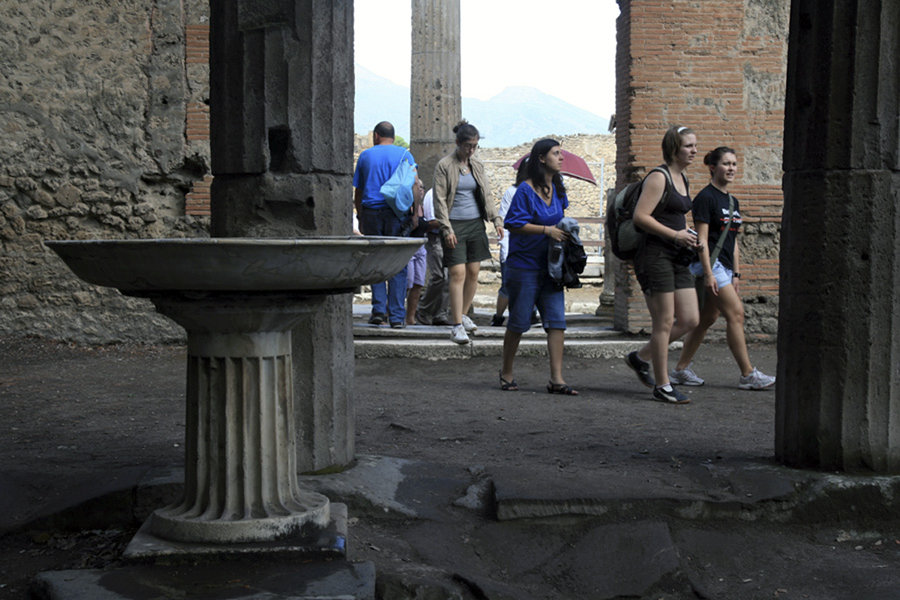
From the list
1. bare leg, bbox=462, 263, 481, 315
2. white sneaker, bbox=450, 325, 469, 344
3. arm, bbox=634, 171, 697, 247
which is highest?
arm, bbox=634, 171, 697, 247

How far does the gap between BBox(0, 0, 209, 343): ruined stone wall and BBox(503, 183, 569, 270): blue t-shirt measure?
376 centimetres

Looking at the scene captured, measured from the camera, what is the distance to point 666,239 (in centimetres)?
666

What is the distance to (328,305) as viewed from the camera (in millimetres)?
4695

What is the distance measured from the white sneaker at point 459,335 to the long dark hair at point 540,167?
2.30 m

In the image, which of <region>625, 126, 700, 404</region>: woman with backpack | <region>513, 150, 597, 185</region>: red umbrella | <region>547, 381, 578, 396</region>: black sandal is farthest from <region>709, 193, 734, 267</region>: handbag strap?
<region>513, 150, 597, 185</region>: red umbrella

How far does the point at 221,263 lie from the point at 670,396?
455 cm

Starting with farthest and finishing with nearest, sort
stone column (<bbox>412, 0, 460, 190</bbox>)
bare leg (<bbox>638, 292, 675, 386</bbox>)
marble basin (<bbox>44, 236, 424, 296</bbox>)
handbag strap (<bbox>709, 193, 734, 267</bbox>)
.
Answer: stone column (<bbox>412, 0, 460, 190</bbox>), handbag strap (<bbox>709, 193, 734, 267</bbox>), bare leg (<bbox>638, 292, 675, 386</bbox>), marble basin (<bbox>44, 236, 424, 296</bbox>)

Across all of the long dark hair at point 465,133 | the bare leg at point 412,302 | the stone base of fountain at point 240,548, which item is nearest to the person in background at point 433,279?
the bare leg at point 412,302

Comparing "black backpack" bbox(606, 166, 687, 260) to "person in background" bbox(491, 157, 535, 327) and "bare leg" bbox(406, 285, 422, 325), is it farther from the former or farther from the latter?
"bare leg" bbox(406, 285, 422, 325)

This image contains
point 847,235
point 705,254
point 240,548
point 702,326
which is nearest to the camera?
point 240,548

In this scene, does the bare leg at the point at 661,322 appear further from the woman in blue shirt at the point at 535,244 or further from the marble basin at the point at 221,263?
the marble basin at the point at 221,263

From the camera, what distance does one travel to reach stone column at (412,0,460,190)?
1262cm

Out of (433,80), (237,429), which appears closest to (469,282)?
(433,80)

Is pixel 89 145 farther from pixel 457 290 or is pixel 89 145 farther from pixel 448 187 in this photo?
pixel 457 290
